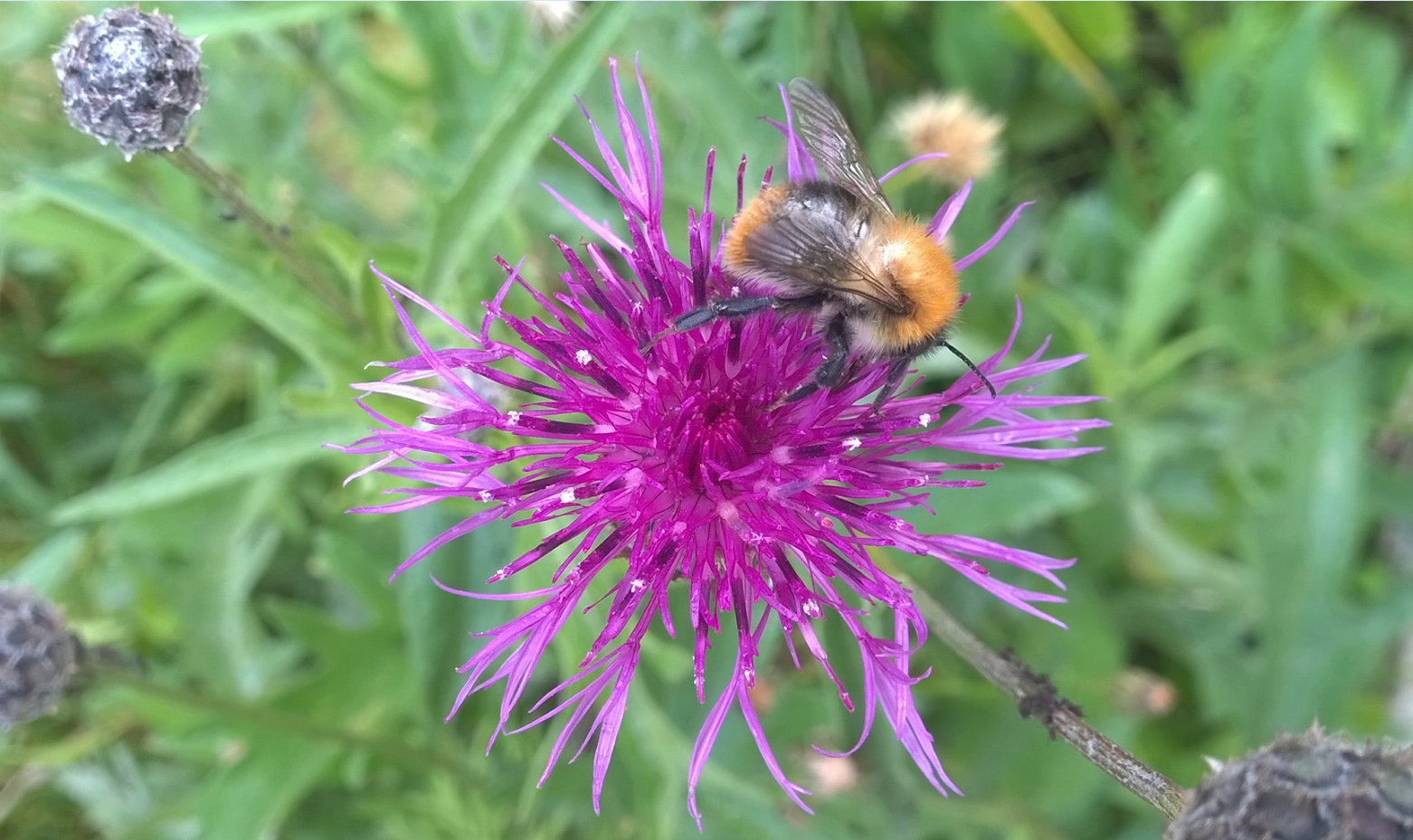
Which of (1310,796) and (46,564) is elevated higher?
(1310,796)

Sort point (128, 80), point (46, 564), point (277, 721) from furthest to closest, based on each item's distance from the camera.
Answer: point (46, 564) < point (277, 721) < point (128, 80)

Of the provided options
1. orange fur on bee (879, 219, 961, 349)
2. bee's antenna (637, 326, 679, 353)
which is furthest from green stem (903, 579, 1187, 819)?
bee's antenna (637, 326, 679, 353)

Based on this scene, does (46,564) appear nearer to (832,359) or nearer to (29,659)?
(29,659)

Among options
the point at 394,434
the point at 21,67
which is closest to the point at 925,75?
the point at 394,434

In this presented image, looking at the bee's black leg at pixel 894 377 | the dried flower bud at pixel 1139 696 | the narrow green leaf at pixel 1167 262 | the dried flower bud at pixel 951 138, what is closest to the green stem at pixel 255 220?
the bee's black leg at pixel 894 377

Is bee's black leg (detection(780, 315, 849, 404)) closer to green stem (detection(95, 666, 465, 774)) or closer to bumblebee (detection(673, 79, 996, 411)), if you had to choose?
bumblebee (detection(673, 79, 996, 411))

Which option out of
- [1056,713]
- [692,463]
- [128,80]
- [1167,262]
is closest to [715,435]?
[692,463]
